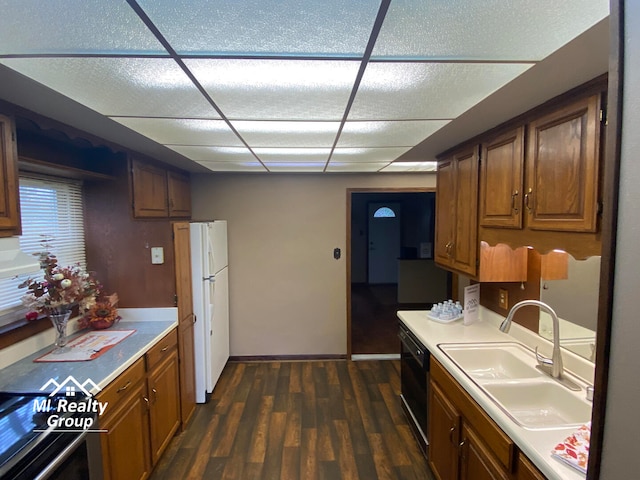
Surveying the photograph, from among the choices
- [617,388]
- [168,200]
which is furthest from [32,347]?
[617,388]

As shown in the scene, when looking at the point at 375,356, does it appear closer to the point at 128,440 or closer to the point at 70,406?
the point at 128,440

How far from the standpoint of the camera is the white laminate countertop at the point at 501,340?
106 cm

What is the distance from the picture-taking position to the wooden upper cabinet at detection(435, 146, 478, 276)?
2039 mm

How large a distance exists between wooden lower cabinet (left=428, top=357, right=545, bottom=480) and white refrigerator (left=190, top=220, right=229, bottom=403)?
1.96 m

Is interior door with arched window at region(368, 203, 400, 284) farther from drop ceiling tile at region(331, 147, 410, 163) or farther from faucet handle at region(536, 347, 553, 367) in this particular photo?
faucet handle at region(536, 347, 553, 367)

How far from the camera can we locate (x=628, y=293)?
20.7 inches

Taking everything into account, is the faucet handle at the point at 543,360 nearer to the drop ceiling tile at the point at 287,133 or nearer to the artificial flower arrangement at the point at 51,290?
the drop ceiling tile at the point at 287,133

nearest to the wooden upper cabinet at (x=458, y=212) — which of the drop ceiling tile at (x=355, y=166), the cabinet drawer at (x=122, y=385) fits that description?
the drop ceiling tile at (x=355, y=166)

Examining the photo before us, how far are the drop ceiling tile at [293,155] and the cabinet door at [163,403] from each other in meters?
1.68

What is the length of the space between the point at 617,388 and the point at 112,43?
58.1 inches

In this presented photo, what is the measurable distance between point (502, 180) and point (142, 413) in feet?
8.27

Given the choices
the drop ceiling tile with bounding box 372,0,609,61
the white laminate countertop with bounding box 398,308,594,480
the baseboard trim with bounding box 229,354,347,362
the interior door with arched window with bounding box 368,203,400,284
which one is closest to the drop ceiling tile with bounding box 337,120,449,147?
the drop ceiling tile with bounding box 372,0,609,61

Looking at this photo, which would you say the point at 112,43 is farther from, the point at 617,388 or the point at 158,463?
the point at 158,463

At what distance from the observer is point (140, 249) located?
2420 mm
